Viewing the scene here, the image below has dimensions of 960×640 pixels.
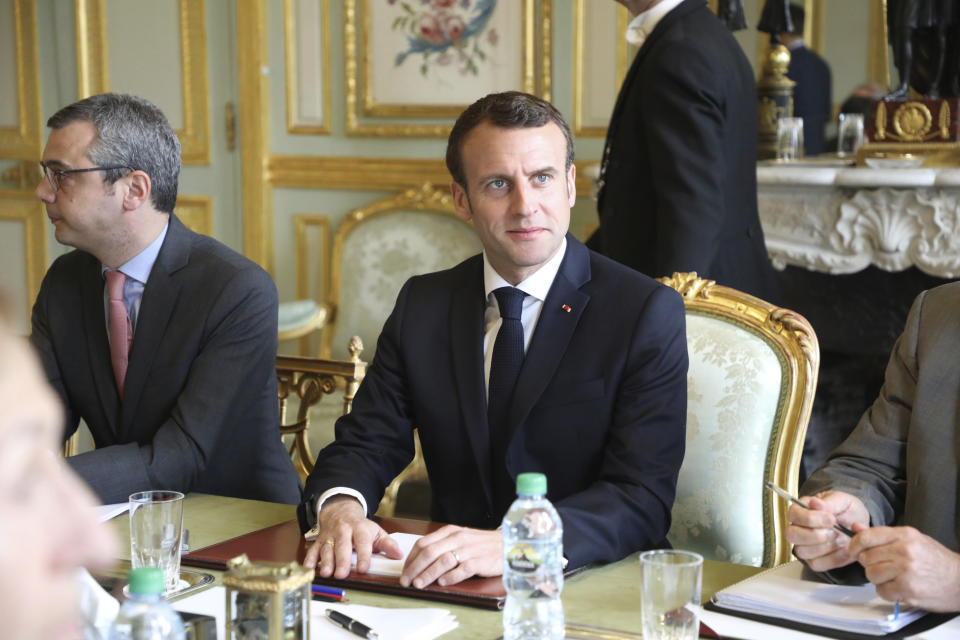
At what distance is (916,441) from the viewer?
1.65 m

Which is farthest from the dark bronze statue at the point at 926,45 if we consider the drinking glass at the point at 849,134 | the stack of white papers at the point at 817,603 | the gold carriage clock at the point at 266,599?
the gold carriage clock at the point at 266,599

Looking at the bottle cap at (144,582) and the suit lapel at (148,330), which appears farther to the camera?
the suit lapel at (148,330)

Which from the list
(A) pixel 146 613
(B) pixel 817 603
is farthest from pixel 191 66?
(A) pixel 146 613

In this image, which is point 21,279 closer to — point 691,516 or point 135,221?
point 135,221

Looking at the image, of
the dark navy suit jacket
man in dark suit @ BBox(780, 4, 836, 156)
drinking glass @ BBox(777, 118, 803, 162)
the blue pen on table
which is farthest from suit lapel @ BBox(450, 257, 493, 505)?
man in dark suit @ BBox(780, 4, 836, 156)

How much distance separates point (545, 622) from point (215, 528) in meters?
0.70

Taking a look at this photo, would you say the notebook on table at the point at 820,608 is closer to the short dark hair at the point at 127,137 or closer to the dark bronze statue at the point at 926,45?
the short dark hair at the point at 127,137

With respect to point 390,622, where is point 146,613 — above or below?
above

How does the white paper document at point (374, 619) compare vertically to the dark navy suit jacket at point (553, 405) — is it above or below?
below

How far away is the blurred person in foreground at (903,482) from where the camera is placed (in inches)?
53.9

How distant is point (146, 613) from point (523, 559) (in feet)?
1.55

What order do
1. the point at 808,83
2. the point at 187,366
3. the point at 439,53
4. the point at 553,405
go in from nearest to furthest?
the point at 553,405, the point at 187,366, the point at 439,53, the point at 808,83

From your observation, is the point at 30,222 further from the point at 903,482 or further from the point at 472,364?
the point at 903,482

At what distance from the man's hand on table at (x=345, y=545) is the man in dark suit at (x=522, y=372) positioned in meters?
0.08
